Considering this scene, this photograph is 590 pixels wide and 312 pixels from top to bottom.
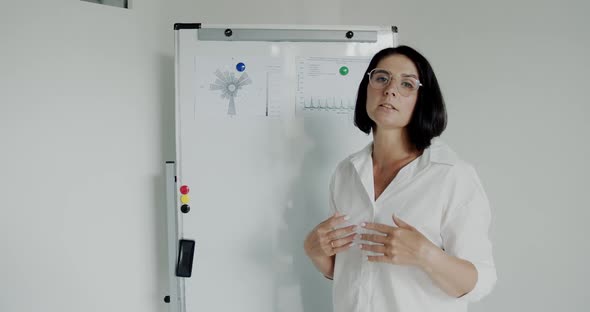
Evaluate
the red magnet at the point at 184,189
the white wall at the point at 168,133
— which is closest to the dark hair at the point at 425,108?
the white wall at the point at 168,133

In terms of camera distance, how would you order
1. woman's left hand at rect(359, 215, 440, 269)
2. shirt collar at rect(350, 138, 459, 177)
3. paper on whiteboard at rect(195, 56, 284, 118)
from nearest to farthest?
woman's left hand at rect(359, 215, 440, 269)
shirt collar at rect(350, 138, 459, 177)
paper on whiteboard at rect(195, 56, 284, 118)

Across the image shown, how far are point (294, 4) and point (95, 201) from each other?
1232mm

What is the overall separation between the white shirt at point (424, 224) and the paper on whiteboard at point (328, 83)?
19.3 inches

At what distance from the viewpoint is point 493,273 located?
1006 mm

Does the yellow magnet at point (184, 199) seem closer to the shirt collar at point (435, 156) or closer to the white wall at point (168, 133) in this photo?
the white wall at point (168, 133)

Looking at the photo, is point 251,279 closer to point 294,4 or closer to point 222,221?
point 222,221

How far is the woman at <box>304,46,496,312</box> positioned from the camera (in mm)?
984

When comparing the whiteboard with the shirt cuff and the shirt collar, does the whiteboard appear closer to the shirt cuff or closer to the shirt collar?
the shirt collar

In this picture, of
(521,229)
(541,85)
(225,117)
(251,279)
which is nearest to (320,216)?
(251,279)

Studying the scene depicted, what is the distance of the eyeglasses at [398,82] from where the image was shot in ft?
3.63

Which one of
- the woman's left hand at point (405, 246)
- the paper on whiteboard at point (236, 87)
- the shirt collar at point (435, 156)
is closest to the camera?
the woman's left hand at point (405, 246)

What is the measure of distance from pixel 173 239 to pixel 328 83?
0.89 meters

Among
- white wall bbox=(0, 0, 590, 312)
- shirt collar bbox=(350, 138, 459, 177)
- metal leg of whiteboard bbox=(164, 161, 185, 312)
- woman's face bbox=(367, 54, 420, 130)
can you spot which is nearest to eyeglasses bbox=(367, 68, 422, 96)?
woman's face bbox=(367, 54, 420, 130)

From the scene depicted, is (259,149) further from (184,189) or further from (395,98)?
(395,98)
